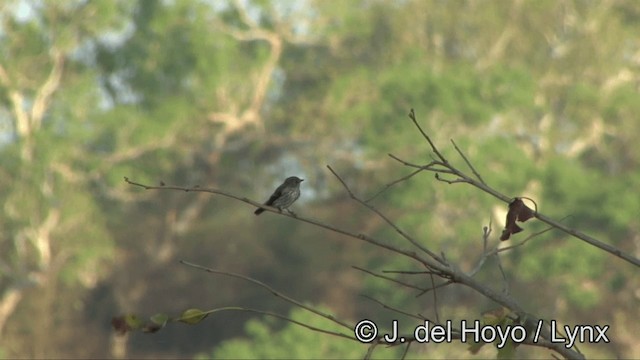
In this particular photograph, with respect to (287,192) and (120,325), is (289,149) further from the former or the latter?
(120,325)

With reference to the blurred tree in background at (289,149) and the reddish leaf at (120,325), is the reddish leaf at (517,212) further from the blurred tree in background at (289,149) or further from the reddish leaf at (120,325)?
the blurred tree in background at (289,149)

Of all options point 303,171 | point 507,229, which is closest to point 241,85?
point 303,171

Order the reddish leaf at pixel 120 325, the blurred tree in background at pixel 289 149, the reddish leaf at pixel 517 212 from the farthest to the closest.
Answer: the blurred tree in background at pixel 289 149, the reddish leaf at pixel 517 212, the reddish leaf at pixel 120 325

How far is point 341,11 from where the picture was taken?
43.2 metres

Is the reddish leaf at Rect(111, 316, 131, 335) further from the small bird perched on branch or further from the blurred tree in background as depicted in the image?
the blurred tree in background

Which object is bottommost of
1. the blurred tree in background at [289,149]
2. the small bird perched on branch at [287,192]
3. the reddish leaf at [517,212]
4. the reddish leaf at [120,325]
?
the reddish leaf at [120,325]

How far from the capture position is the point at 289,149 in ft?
146

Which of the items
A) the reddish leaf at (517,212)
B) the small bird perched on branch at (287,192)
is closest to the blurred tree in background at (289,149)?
the small bird perched on branch at (287,192)

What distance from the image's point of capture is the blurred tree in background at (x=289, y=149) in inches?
1499

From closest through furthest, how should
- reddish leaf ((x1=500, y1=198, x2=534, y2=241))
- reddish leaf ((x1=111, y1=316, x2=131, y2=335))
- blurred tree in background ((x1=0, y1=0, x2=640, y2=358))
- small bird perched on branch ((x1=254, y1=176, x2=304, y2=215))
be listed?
reddish leaf ((x1=111, y1=316, x2=131, y2=335))
reddish leaf ((x1=500, y1=198, x2=534, y2=241))
small bird perched on branch ((x1=254, y1=176, x2=304, y2=215))
blurred tree in background ((x1=0, y1=0, x2=640, y2=358))

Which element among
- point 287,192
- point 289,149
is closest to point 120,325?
point 287,192

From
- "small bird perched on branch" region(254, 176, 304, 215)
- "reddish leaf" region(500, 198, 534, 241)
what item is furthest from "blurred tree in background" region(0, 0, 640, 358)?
"reddish leaf" region(500, 198, 534, 241)

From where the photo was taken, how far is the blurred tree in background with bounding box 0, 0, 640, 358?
38.1 meters

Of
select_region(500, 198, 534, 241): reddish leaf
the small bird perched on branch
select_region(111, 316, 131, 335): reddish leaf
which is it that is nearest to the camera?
select_region(111, 316, 131, 335): reddish leaf
